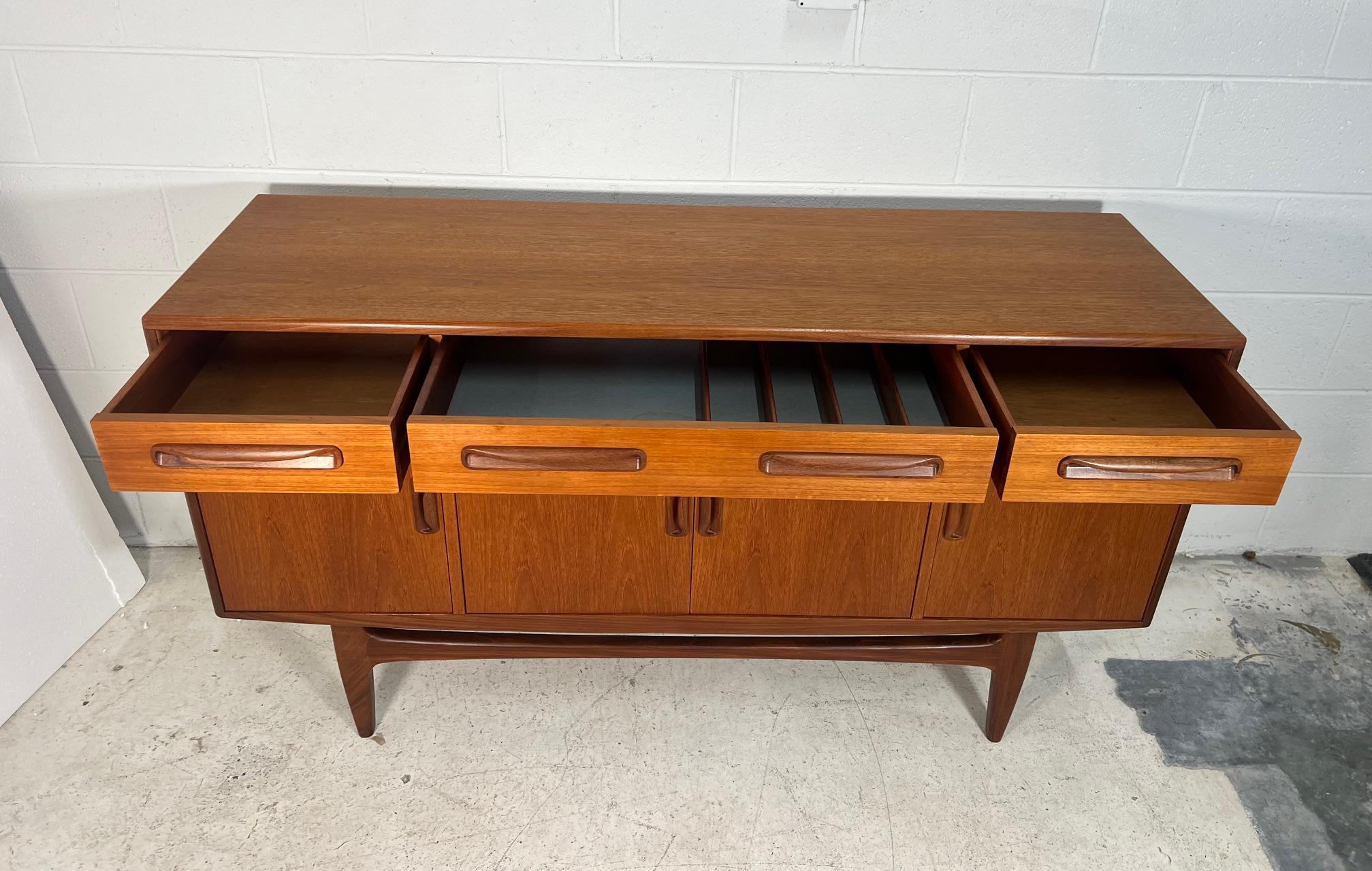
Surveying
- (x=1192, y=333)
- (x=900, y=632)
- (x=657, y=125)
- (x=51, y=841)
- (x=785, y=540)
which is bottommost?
(x=51, y=841)

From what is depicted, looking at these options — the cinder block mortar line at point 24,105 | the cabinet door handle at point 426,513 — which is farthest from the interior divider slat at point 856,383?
the cinder block mortar line at point 24,105

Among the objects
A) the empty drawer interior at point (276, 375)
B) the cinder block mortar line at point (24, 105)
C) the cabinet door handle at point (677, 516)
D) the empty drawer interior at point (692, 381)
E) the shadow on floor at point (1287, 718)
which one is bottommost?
the shadow on floor at point (1287, 718)

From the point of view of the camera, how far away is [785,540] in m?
1.41

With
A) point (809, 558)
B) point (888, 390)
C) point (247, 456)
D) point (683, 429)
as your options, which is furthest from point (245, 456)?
point (888, 390)

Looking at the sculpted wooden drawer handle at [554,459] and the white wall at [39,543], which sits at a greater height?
the sculpted wooden drawer handle at [554,459]

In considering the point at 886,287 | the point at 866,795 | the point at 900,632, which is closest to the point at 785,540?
the point at 900,632

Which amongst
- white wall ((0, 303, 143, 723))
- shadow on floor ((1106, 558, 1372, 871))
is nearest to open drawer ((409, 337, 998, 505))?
shadow on floor ((1106, 558, 1372, 871))

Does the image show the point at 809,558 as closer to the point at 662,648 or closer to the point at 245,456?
the point at 662,648

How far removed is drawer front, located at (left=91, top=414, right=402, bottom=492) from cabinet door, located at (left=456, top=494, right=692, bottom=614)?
20 centimetres

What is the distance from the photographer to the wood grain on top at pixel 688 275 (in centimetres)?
129

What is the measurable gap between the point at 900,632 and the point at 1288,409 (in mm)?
1122

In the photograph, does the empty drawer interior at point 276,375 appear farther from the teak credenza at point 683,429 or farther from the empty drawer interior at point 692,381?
the empty drawer interior at point 692,381

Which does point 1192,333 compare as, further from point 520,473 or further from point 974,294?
point 520,473

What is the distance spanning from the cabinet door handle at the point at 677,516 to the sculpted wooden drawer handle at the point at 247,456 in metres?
0.44
